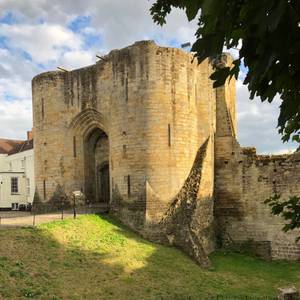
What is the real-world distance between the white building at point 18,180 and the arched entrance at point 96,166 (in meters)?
15.4

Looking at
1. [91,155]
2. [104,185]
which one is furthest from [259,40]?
[104,185]

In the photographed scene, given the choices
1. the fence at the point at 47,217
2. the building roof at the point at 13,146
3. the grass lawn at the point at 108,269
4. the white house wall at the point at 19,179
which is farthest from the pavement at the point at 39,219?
the building roof at the point at 13,146

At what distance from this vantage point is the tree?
1.77 metres

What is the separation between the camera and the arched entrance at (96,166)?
23703mm

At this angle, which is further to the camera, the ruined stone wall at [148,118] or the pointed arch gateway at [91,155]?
the pointed arch gateway at [91,155]

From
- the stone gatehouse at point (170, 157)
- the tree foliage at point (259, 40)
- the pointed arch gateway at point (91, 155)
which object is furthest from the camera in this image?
the pointed arch gateway at point (91, 155)

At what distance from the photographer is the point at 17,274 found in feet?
42.0

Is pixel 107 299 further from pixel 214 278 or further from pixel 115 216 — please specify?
pixel 115 216

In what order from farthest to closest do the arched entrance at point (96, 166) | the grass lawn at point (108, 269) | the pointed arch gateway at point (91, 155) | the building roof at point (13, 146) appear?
the building roof at point (13, 146), the arched entrance at point (96, 166), the pointed arch gateway at point (91, 155), the grass lawn at point (108, 269)

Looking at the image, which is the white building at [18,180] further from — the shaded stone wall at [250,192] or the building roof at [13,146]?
the shaded stone wall at [250,192]

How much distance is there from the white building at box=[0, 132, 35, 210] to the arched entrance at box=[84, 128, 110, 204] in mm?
15392

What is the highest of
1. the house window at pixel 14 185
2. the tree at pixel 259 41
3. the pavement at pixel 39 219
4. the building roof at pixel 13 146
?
the building roof at pixel 13 146

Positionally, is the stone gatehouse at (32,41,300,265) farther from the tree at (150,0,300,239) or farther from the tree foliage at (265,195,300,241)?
the tree at (150,0,300,239)

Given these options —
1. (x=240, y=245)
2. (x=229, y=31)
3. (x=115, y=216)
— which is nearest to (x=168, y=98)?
(x=115, y=216)
